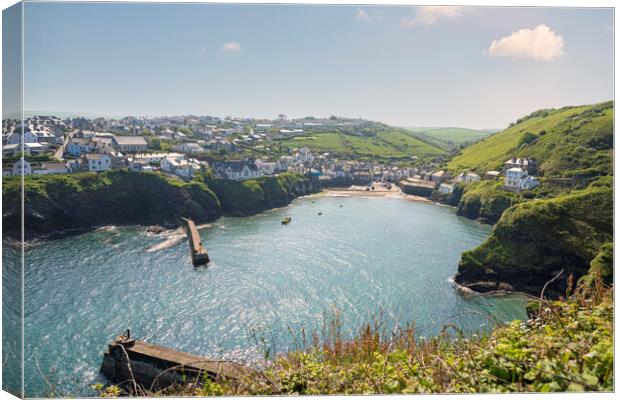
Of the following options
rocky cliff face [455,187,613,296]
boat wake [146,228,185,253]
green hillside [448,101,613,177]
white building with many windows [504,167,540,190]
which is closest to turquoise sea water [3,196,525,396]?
boat wake [146,228,185,253]

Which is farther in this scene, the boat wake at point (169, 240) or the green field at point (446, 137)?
the green field at point (446, 137)

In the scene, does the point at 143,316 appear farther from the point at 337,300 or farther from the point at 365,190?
the point at 365,190

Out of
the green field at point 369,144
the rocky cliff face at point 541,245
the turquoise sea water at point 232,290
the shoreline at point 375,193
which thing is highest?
the green field at point 369,144

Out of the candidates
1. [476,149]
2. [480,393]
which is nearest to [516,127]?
[476,149]

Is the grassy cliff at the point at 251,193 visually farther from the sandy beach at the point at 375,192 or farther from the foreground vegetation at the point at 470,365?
the foreground vegetation at the point at 470,365

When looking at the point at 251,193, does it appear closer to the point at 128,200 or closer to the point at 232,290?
the point at 128,200

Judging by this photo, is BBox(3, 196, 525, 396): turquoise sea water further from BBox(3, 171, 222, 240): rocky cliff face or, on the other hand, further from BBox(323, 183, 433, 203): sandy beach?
BBox(323, 183, 433, 203): sandy beach

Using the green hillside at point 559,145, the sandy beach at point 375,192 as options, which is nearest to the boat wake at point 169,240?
the sandy beach at point 375,192
